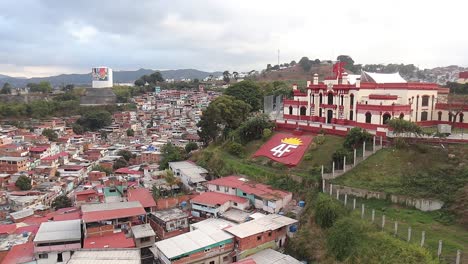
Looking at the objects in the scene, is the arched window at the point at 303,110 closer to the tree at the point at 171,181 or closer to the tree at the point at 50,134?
the tree at the point at 171,181

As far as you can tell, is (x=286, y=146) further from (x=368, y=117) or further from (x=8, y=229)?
(x=8, y=229)

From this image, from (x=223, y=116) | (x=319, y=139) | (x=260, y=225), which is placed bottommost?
(x=260, y=225)

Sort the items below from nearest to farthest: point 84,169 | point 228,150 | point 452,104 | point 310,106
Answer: point 452,104 < point 228,150 < point 310,106 < point 84,169

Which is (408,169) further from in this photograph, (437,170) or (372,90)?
(372,90)

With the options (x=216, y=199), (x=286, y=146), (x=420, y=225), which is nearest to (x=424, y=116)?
(x=286, y=146)

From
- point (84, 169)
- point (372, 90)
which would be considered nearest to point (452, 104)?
point (372, 90)

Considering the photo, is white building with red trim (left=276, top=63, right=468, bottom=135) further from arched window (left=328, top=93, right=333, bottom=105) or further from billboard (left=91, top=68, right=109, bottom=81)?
billboard (left=91, top=68, right=109, bottom=81)
